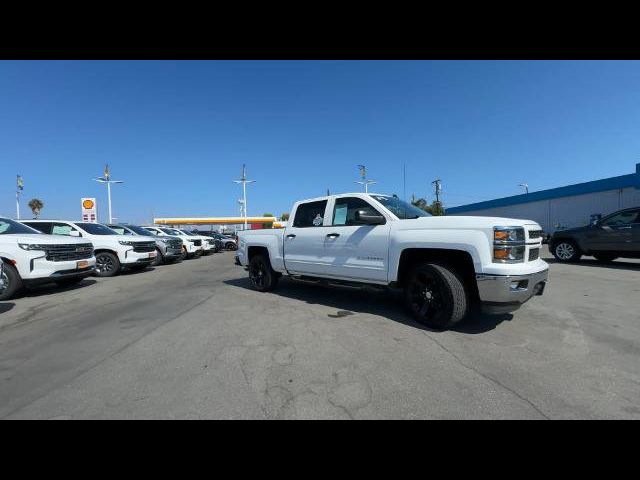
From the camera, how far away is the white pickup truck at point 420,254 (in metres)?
3.42

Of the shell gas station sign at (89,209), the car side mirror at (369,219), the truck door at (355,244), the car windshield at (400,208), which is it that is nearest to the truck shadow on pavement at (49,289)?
the truck door at (355,244)

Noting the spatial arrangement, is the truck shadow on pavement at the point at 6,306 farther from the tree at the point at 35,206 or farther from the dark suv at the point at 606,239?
the tree at the point at 35,206

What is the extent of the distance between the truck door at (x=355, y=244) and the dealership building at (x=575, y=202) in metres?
19.3

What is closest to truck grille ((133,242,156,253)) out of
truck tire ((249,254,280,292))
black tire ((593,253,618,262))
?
truck tire ((249,254,280,292))

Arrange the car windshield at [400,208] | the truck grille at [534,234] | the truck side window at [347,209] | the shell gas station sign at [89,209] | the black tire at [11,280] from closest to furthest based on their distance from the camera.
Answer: the truck grille at [534,234], the car windshield at [400,208], the truck side window at [347,209], the black tire at [11,280], the shell gas station sign at [89,209]

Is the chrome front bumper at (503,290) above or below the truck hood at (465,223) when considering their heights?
below

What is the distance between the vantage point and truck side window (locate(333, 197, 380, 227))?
4.75 meters

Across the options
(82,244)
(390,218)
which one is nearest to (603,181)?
(390,218)

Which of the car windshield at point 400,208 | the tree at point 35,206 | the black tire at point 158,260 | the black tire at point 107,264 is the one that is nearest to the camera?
the car windshield at point 400,208

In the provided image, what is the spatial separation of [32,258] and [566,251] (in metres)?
15.0

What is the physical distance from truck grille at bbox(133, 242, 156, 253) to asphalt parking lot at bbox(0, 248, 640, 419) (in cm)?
430

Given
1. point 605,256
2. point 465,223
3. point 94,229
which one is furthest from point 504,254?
point 94,229
